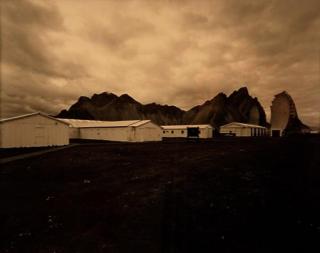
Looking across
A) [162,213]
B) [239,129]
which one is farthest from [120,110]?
[162,213]

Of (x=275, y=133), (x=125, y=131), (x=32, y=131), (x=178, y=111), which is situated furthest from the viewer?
(x=178, y=111)

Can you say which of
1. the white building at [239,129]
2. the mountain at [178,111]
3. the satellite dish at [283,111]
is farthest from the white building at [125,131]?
the satellite dish at [283,111]

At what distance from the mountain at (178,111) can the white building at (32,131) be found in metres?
104

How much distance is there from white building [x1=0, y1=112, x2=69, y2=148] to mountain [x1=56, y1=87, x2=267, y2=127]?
340 feet

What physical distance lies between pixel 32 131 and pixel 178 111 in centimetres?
14608

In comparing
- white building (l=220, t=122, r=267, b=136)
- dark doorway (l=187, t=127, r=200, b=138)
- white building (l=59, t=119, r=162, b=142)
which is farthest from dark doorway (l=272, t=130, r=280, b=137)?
white building (l=59, t=119, r=162, b=142)

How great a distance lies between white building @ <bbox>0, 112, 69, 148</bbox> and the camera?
2314 centimetres

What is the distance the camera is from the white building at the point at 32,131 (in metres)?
23.1

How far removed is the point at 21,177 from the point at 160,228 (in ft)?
28.8

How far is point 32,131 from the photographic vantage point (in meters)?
24.8

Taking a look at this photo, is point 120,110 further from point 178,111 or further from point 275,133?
point 275,133

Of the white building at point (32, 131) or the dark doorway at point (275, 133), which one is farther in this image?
the dark doorway at point (275, 133)

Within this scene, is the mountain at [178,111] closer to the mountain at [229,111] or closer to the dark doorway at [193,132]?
the mountain at [229,111]

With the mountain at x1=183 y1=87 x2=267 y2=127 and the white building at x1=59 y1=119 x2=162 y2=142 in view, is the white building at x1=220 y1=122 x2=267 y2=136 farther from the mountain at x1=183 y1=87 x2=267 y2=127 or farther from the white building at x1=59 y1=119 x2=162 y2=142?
the mountain at x1=183 y1=87 x2=267 y2=127
